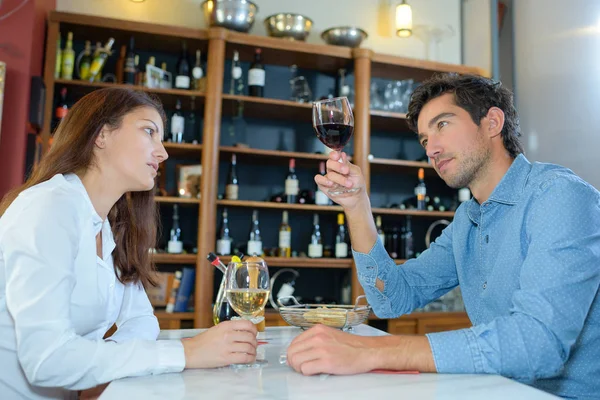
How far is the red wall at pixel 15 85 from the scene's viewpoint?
2852 millimetres

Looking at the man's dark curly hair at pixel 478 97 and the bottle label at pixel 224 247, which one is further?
the bottle label at pixel 224 247

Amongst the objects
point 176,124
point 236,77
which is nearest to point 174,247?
point 176,124

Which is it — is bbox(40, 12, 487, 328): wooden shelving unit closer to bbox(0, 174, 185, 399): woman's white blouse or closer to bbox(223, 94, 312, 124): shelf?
bbox(223, 94, 312, 124): shelf

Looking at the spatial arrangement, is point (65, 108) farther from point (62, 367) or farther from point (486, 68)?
point (486, 68)

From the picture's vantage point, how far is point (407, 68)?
12.6ft

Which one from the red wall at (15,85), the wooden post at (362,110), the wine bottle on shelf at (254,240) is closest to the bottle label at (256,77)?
the wooden post at (362,110)

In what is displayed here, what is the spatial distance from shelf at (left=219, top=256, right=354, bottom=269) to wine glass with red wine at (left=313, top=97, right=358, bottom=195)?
212cm

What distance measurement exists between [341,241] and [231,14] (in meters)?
1.74

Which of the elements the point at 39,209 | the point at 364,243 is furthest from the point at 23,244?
the point at 364,243

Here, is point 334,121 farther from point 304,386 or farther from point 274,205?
point 274,205

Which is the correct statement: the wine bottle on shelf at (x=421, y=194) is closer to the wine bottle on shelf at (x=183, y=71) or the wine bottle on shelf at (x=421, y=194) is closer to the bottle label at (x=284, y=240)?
the bottle label at (x=284, y=240)

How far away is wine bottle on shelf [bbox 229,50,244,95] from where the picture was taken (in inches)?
139

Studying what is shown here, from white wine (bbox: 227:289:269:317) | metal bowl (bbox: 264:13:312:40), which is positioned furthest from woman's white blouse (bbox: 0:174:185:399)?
metal bowl (bbox: 264:13:312:40)

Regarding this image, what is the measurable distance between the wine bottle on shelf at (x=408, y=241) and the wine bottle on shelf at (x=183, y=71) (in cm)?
190
